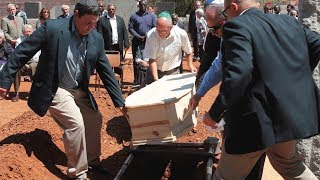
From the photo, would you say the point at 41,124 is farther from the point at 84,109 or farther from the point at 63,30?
the point at 63,30

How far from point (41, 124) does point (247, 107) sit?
3444 millimetres

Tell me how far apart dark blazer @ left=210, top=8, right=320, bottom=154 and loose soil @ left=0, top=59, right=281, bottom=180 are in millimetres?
2208

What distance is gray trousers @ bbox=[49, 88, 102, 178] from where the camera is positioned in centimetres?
552

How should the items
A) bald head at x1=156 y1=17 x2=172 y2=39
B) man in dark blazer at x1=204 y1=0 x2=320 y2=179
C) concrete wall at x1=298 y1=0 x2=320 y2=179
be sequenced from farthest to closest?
bald head at x1=156 y1=17 x2=172 y2=39 < concrete wall at x1=298 y1=0 x2=320 y2=179 < man in dark blazer at x1=204 y1=0 x2=320 y2=179

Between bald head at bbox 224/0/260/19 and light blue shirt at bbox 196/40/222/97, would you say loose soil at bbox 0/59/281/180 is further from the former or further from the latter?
bald head at bbox 224/0/260/19

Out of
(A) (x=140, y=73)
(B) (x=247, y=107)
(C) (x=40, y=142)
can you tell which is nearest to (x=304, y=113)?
(B) (x=247, y=107)

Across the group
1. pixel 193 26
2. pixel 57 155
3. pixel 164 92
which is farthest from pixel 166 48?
pixel 193 26

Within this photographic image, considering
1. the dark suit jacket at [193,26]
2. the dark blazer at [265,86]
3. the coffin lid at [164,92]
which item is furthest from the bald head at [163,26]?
the dark suit jacket at [193,26]

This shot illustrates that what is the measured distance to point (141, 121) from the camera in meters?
5.31

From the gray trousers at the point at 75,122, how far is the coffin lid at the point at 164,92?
0.48m

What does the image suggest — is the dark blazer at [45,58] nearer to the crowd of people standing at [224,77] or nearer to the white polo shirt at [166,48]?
the crowd of people standing at [224,77]

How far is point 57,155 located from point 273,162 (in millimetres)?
2852

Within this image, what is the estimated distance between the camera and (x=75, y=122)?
18.1 feet

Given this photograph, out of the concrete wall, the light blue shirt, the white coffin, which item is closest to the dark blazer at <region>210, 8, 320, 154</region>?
the light blue shirt
